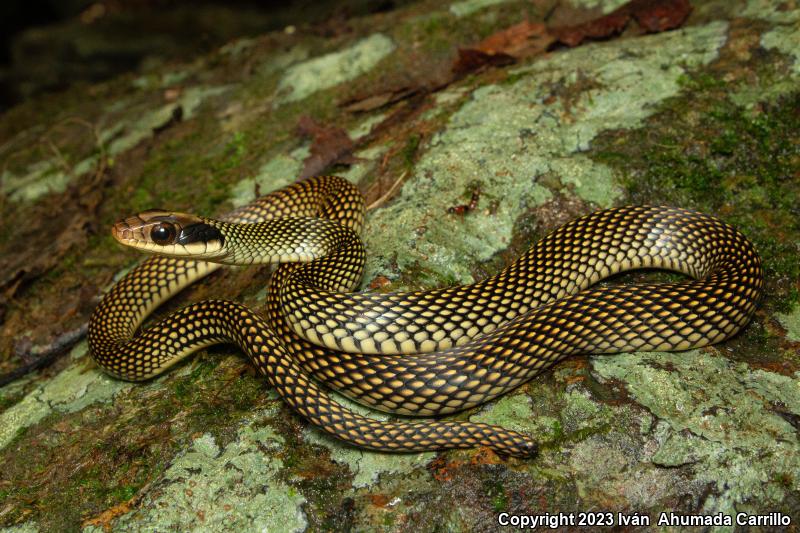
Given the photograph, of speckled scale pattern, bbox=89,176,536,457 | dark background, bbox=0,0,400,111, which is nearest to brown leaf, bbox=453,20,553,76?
speckled scale pattern, bbox=89,176,536,457

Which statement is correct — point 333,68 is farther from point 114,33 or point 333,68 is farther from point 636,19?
point 114,33

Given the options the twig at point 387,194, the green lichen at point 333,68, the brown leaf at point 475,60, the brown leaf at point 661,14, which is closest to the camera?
the twig at point 387,194

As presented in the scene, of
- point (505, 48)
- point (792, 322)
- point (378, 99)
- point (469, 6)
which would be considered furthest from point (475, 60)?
point (792, 322)

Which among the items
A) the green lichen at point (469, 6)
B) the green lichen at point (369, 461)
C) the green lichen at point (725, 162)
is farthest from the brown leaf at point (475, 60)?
the green lichen at point (369, 461)

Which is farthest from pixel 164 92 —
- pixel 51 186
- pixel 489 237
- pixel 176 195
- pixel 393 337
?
pixel 393 337

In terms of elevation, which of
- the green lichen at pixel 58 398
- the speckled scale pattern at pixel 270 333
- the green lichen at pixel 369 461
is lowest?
the green lichen at pixel 58 398

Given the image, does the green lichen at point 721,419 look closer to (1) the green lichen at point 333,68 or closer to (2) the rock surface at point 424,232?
(2) the rock surface at point 424,232

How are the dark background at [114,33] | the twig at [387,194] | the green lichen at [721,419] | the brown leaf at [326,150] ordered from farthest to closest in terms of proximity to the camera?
the dark background at [114,33] < the brown leaf at [326,150] < the twig at [387,194] < the green lichen at [721,419]
